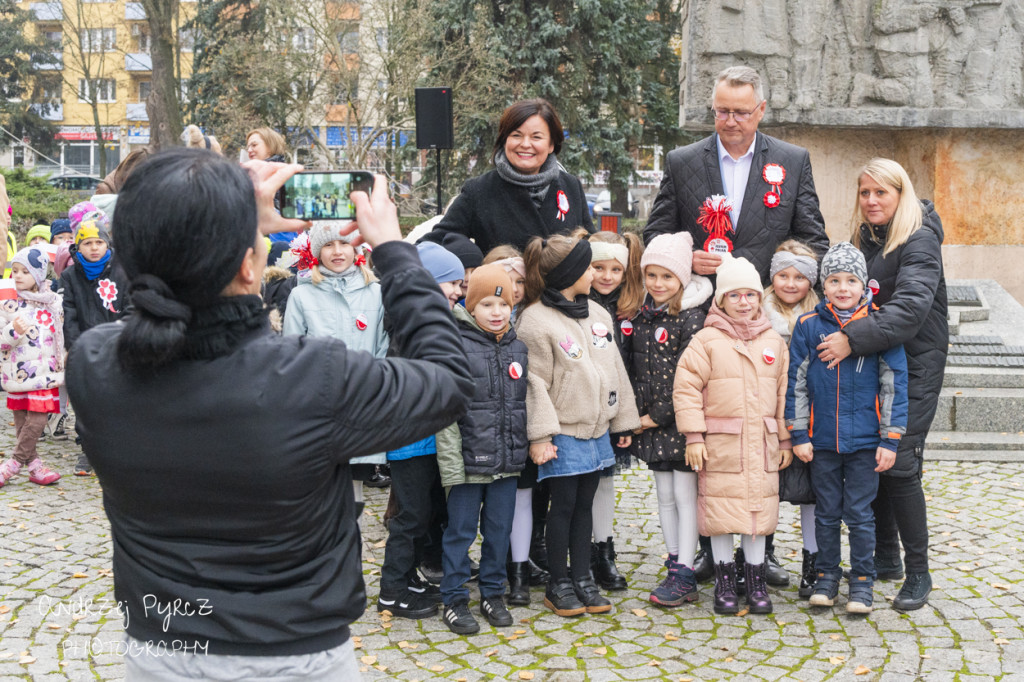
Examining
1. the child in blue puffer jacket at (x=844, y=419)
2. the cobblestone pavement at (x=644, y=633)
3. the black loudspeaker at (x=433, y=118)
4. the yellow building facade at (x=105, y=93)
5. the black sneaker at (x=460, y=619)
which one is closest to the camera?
the cobblestone pavement at (x=644, y=633)

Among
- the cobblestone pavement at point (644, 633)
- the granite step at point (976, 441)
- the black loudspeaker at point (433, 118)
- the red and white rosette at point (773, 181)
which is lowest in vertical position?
the cobblestone pavement at point (644, 633)

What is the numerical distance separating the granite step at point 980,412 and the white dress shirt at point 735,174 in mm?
3325

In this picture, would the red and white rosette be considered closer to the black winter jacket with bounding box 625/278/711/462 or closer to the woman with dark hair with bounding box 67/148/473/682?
the black winter jacket with bounding box 625/278/711/462

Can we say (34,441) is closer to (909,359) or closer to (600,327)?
(600,327)

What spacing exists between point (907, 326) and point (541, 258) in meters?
1.62

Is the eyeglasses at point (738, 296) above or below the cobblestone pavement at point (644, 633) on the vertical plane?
above

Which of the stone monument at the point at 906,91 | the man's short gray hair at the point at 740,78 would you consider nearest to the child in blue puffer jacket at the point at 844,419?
the man's short gray hair at the point at 740,78

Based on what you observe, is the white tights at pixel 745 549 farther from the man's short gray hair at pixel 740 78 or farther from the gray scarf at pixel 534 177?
the man's short gray hair at pixel 740 78

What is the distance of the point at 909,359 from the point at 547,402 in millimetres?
1654

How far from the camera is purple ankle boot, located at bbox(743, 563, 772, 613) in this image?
484 cm

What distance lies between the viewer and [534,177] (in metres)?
5.16

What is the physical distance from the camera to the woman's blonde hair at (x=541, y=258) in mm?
4863

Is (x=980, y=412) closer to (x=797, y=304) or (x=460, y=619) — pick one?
(x=797, y=304)

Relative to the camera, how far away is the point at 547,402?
189 inches
